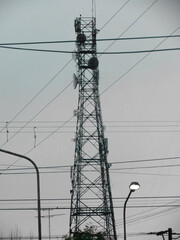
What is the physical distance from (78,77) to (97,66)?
1973 millimetres

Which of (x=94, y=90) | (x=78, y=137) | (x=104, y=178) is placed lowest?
(x=104, y=178)

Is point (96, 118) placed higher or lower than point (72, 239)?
higher

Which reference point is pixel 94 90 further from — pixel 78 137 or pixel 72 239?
pixel 72 239

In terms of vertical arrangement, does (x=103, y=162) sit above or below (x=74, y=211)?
above

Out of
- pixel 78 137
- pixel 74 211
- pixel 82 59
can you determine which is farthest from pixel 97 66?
pixel 74 211

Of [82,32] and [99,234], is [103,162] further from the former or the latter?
[82,32]

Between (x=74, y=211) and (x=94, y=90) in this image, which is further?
(x=94, y=90)

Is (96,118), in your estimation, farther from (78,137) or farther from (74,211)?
(74,211)

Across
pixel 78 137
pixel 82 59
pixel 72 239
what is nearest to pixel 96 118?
pixel 78 137

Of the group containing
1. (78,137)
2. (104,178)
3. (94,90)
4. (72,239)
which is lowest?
(72,239)

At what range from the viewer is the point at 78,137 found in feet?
176

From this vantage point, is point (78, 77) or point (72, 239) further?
point (78, 77)

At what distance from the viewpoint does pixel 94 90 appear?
→ 182 feet

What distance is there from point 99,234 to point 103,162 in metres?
5.74
